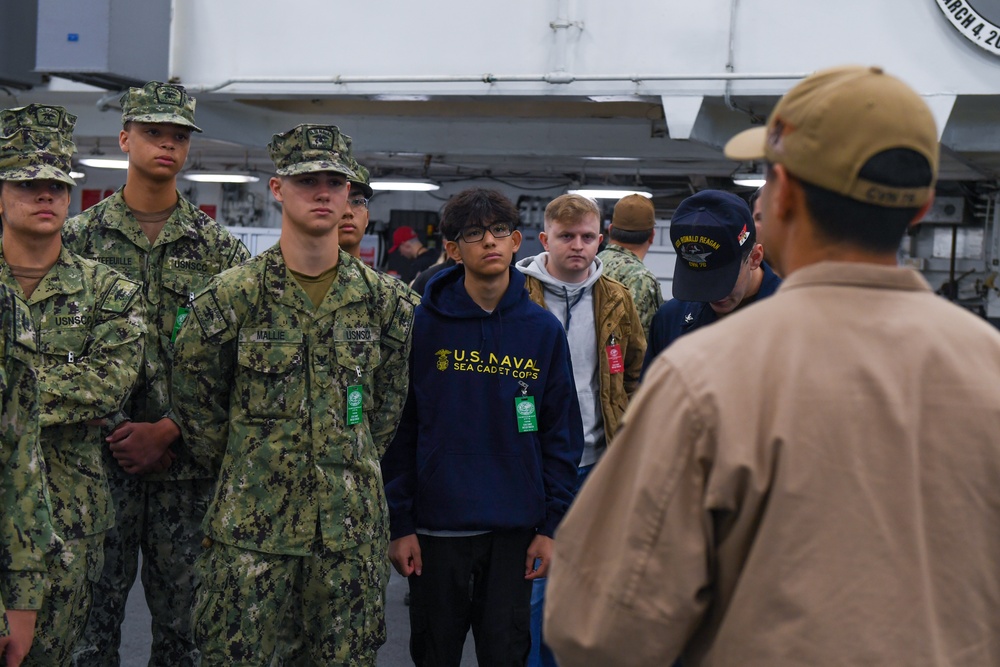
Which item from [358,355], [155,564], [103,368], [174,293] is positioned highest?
[174,293]

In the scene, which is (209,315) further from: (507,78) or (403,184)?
(403,184)

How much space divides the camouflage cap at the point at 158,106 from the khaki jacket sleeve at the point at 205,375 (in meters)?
0.91

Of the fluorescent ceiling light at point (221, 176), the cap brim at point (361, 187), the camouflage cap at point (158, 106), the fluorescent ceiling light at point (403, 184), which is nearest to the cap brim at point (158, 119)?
the camouflage cap at point (158, 106)

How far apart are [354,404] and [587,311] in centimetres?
122

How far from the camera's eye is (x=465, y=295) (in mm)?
3361

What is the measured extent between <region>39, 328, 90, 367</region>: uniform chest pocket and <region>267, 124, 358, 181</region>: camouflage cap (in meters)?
0.80

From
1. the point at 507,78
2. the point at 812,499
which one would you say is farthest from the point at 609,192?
the point at 812,499

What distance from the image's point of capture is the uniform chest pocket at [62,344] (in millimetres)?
3145

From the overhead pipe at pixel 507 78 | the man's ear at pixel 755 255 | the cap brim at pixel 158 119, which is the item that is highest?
the overhead pipe at pixel 507 78

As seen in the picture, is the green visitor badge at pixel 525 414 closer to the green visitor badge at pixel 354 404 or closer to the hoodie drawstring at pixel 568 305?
the green visitor badge at pixel 354 404

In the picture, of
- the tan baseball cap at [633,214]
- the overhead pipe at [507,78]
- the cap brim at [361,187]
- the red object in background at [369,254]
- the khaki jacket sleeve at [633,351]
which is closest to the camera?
the khaki jacket sleeve at [633,351]

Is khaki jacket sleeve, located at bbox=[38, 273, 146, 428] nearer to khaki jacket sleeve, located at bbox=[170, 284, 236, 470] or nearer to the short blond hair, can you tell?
khaki jacket sleeve, located at bbox=[170, 284, 236, 470]

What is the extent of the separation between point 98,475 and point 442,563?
110 cm

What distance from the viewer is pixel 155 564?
11.6 feet
